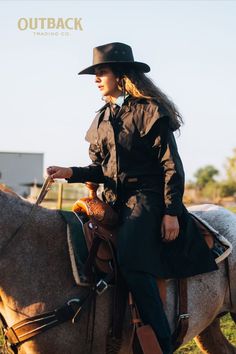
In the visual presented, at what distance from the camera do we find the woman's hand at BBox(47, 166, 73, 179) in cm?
453

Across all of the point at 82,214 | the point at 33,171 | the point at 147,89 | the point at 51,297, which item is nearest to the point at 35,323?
the point at 51,297

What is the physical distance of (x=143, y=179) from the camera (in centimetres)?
447

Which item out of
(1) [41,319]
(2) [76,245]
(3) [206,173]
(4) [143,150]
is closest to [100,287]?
(2) [76,245]

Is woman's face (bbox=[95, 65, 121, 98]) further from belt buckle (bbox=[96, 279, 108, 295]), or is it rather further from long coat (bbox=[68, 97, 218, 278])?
belt buckle (bbox=[96, 279, 108, 295])

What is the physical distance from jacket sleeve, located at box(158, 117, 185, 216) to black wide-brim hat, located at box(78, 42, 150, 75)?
59cm

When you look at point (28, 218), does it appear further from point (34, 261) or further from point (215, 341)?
point (215, 341)

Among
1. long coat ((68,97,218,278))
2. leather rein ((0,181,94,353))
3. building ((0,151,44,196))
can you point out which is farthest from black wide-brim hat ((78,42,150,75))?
building ((0,151,44,196))

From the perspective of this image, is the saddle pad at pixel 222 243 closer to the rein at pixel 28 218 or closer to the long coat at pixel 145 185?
the long coat at pixel 145 185

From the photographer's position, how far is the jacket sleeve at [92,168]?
480cm

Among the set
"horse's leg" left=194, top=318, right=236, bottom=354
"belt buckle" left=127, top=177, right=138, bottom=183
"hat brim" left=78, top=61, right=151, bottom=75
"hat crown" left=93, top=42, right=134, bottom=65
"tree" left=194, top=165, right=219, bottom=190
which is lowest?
"tree" left=194, top=165, right=219, bottom=190

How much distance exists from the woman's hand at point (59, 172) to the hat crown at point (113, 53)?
3.11 ft

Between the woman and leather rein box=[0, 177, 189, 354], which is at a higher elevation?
the woman

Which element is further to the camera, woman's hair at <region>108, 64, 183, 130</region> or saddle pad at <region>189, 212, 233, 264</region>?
saddle pad at <region>189, 212, 233, 264</region>

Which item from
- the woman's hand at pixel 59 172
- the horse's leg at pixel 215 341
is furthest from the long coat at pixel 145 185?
the horse's leg at pixel 215 341
